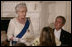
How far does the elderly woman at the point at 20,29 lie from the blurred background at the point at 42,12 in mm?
707

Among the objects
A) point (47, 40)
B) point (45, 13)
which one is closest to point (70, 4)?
point (45, 13)

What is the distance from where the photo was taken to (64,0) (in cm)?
438

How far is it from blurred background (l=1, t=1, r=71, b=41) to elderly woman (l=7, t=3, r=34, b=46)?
0.71 meters

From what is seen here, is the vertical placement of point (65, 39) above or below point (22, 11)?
below

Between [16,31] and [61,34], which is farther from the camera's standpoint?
[61,34]

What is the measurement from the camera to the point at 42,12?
446cm

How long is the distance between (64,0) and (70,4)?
0.38 feet

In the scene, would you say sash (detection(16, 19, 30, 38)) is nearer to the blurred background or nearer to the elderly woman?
the elderly woman

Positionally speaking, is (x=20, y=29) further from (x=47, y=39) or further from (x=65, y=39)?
(x=47, y=39)

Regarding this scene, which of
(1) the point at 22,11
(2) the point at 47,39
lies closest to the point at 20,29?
(1) the point at 22,11

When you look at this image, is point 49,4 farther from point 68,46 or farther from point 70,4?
point 68,46

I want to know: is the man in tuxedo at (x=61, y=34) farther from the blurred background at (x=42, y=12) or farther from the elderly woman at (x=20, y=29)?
the blurred background at (x=42, y=12)

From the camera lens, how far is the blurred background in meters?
4.36

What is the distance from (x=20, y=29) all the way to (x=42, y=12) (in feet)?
3.06
